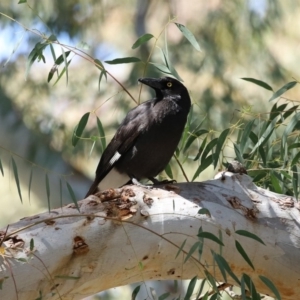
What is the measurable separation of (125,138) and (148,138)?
0.14 meters

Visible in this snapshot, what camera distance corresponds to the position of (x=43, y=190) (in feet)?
23.3

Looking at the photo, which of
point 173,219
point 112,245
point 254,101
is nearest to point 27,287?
point 112,245

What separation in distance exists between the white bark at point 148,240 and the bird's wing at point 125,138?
1.03 metres

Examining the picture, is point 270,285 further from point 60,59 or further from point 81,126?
point 60,59

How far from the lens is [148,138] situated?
3.96 meters

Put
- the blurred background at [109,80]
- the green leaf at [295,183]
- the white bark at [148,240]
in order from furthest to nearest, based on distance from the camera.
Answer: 1. the blurred background at [109,80]
2. the green leaf at [295,183]
3. the white bark at [148,240]

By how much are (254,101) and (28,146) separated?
7.63 ft

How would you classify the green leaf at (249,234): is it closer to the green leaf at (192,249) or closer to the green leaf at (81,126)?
the green leaf at (192,249)

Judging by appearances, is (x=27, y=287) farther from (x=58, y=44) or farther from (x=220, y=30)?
(x=220, y=30)

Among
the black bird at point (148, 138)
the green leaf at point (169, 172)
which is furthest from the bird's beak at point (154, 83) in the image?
the green leaf at point (169, 172)

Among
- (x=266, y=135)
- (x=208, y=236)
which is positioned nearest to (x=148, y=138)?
(x=266, y=135)

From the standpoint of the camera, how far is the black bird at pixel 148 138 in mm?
3926

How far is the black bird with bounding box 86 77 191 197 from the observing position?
3926mm

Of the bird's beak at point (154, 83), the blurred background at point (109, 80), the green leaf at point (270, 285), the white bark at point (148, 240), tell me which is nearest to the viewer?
the white bark at point (148, 240)
